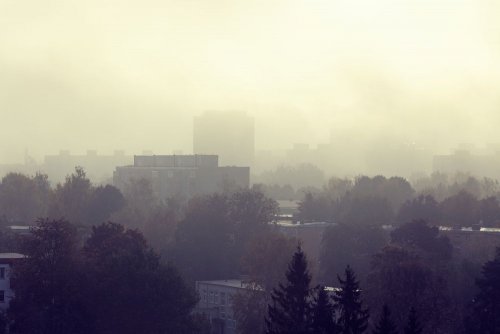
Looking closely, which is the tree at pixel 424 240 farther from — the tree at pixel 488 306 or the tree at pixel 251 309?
the tree at pixel 488 306

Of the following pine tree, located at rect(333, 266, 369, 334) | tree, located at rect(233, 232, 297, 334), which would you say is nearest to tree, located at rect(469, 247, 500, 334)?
tree, located at rect(233, 232, 297, 334)

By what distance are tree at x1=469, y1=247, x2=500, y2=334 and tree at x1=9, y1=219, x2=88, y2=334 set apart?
12206 mm

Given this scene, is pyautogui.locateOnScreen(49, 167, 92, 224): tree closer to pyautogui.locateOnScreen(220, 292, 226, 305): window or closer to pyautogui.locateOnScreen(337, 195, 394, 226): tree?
pyautogui.locateOnScreen(337, 195, 394, 226): tree

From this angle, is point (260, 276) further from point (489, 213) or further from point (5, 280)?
point (489, 213)

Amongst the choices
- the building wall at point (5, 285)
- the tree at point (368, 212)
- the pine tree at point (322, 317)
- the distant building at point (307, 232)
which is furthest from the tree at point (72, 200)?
the pine tree at point (322, 317)

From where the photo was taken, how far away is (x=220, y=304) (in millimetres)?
62656

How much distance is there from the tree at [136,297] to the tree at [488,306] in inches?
356

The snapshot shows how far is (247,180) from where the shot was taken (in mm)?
126000

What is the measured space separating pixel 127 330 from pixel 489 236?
1176 inches

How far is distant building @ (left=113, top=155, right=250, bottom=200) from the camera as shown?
386 feet

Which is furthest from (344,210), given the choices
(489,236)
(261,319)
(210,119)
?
(210,119)

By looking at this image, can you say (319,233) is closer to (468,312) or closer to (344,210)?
(344,210)

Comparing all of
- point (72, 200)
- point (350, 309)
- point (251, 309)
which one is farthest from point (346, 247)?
point (350, 309)

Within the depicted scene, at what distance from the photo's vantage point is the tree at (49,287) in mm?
49969
